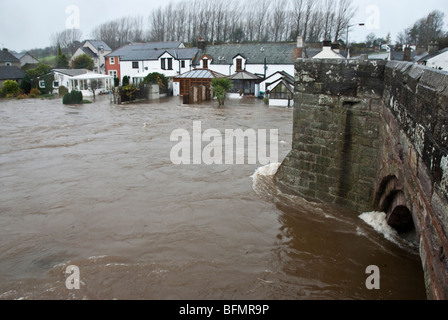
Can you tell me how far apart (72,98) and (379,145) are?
1200 inches

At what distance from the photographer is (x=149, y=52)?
4653cm

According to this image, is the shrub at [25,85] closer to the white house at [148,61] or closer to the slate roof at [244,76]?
the white house at [148,61]

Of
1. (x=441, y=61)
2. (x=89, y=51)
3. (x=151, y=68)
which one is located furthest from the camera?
(x=89, y=51)

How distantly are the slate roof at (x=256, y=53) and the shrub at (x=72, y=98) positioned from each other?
15906mm

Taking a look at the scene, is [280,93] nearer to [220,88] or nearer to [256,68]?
[220,88]

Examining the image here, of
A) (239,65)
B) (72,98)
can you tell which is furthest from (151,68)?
(72,98)

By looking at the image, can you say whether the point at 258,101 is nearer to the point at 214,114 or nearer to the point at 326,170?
the point at 214,114

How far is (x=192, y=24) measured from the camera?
83.8 metres

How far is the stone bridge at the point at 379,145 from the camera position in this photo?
371 cm

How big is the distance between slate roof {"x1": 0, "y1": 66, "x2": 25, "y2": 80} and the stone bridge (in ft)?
147

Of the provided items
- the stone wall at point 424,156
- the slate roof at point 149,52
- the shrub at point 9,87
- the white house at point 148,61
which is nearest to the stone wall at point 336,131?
the stone wall at point 424,156

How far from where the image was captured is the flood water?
629 centimetres

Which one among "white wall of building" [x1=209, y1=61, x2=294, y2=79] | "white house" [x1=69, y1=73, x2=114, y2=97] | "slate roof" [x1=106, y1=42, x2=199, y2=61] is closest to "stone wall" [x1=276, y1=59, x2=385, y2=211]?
"white wall of building" [x1=209, y1=61, x2=294, y2=79]
